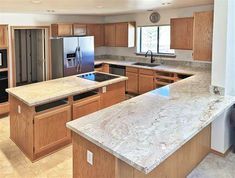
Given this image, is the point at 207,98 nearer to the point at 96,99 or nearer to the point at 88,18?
the point at 96,99

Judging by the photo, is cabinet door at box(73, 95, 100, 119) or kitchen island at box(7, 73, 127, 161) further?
cabinet door at box(73, 95, 100, 119)

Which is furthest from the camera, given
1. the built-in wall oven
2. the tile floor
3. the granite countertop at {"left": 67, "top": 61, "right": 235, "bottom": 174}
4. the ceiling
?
the built-in wall oven

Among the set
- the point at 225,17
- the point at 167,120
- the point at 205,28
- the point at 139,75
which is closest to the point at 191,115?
the point at 167,120

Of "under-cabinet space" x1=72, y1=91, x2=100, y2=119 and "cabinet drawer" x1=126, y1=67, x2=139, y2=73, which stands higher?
"cabinet drawer" x1=126, y1=67, x2=139, y2=73

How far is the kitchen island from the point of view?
330 centimetres

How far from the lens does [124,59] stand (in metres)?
7.21

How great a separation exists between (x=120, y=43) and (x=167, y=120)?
475 cm

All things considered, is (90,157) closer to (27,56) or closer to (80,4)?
(80,4)

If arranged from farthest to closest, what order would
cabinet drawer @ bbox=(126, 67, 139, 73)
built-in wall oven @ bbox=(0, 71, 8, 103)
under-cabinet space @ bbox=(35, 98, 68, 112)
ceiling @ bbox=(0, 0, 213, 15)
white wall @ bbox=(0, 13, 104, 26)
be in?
cabinet drawer @ bbox=(126, 67, 139, 73), white wall @ bbox=(0, 13, 104, 26), built-in wall oven @ bbox=(0, 71, 8, 103), ceiling @ bbox=(0, 0, 213, 15), under-cabinet space @ bbox=(35, 98, 68, 112)

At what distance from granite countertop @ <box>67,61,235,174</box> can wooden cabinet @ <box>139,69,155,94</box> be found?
238cm

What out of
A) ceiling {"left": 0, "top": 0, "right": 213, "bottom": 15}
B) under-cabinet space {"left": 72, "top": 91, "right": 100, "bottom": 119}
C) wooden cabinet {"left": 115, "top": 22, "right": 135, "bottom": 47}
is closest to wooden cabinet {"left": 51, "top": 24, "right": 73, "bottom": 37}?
ceiling {"left": 0, "top": 0, "right": 213, "bottom": 15}

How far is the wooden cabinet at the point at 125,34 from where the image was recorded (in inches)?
258

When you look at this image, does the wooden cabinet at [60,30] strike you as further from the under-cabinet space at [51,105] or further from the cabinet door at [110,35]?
the under-cabinet space at [51,105]

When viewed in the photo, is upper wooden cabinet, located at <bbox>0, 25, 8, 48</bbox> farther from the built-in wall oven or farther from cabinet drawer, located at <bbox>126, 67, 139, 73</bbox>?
cabinet drawer, located at <bbox>126, 67, 139, 73</bbox>
